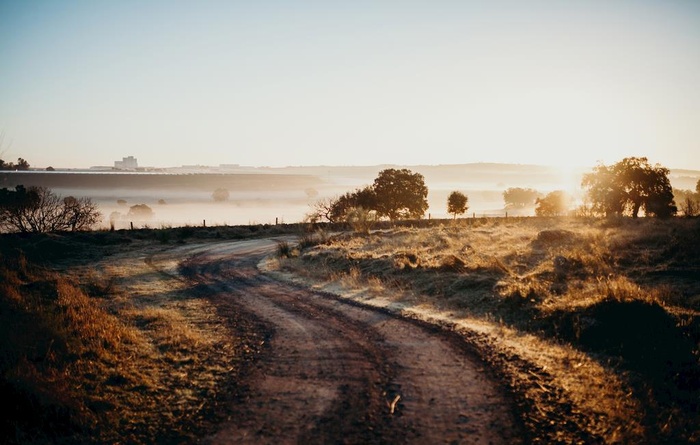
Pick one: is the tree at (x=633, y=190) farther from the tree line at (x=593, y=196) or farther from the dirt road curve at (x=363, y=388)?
the dirt road curve at (x=363, y=388)

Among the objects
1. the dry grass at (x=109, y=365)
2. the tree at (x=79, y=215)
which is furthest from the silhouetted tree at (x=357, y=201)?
the dry grass at (x=109, y=365)

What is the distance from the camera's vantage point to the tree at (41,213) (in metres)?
42.0

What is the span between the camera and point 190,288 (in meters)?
17.7

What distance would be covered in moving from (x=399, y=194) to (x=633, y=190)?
3651cm

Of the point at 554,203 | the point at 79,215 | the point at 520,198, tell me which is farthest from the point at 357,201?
the point at 520,198

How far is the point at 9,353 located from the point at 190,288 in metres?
9.30

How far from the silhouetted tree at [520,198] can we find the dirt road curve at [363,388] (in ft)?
554

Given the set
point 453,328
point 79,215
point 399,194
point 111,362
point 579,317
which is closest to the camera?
point 111,362

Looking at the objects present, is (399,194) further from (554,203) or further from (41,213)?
(41,213)

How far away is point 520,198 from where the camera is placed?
16575 cm

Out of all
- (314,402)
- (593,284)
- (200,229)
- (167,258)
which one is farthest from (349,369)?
(200,229)

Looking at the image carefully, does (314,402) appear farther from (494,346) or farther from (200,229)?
(200,229)

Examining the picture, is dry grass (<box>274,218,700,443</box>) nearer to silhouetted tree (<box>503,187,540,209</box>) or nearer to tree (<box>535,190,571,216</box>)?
tree (<box>535,190,571,216</box>)

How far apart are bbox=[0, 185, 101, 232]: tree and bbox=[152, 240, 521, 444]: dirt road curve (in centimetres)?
4055
